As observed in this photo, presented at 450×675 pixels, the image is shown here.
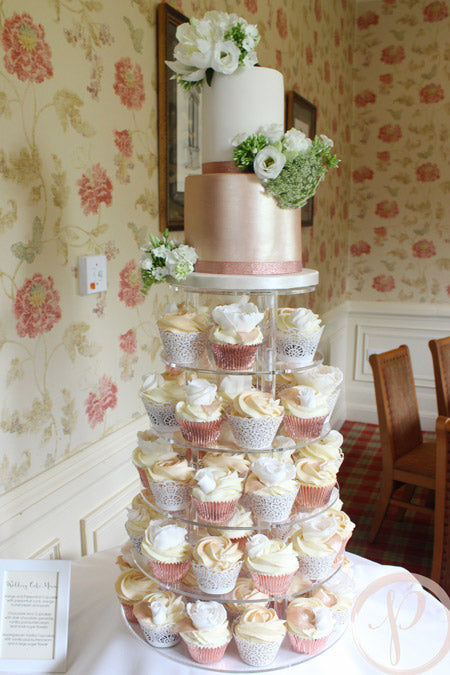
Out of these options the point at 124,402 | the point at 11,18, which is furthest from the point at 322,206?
the point at 11,18

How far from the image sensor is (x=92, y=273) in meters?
1.53

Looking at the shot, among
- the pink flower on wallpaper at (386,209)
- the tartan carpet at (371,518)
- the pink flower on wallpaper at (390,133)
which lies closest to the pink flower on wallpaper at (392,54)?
the pink flower on wallpaper at (390,133)

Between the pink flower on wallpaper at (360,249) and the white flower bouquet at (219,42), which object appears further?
the pink flower on wallpaper at (360,249)

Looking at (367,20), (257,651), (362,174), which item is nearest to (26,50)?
(257,651)

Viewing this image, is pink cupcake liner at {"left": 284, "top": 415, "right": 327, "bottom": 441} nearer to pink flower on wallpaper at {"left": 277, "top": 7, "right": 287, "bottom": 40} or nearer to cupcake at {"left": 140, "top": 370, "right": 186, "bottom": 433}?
cupcake at {"left": 140, "top": 370, "right": 186, "bottom": 433}

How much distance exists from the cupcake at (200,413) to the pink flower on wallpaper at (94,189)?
68 cm

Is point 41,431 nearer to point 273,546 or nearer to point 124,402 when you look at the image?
point 124,402

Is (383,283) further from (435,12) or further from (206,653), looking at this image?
(206,653)

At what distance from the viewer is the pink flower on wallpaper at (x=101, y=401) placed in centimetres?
160

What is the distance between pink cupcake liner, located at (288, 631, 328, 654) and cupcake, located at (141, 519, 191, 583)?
0.23 metres

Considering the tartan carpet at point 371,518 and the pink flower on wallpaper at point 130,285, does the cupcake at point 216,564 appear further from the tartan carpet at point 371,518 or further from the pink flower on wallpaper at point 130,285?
the tartan carpet at point 371,518

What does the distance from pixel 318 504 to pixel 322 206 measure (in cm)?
284

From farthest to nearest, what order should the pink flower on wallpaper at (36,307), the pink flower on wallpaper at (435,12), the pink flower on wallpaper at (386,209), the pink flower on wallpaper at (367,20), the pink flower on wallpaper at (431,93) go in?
the pink flower on wallpaper at (386,209), the pink flower on wallpaper at (367,20), the pink flower on wallpaper at (431,93), the pink flower on wallpaper at (435,12), the pink flower on wallpaper at (36,307)

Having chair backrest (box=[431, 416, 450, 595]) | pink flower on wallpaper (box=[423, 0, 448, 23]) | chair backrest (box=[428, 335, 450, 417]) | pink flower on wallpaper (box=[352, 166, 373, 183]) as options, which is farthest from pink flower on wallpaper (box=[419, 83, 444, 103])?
chair backrest (box=[431, 416, 450, 595])
